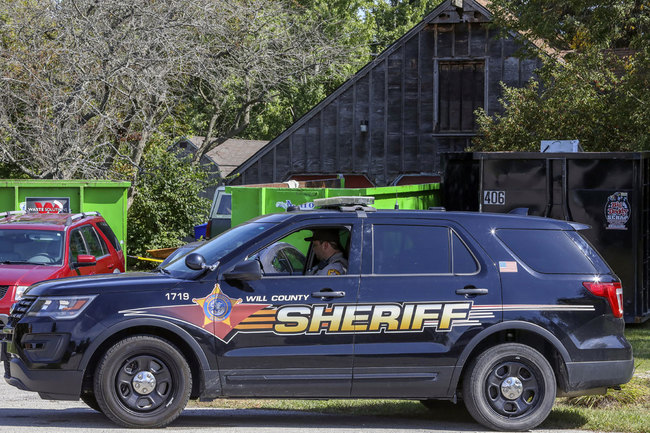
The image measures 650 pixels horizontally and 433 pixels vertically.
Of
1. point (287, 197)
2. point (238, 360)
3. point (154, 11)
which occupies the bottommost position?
point (238, 360)

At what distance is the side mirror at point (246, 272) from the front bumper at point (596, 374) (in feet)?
8.44

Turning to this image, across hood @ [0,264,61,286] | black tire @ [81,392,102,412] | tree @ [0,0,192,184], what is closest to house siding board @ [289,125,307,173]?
tree @ [0,0,192,184]

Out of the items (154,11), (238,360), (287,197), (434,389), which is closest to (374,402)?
(434,389)

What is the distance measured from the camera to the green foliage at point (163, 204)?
80.5ft

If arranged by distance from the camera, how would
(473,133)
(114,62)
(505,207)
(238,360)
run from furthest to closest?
(473,133) → (114,62) → (505,207) → (238,360)

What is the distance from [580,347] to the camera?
711 cm

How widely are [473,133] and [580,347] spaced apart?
2123cm

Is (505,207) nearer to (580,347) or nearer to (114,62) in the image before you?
(580,347)

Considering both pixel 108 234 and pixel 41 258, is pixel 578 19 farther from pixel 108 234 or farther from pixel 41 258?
pixel 41 258

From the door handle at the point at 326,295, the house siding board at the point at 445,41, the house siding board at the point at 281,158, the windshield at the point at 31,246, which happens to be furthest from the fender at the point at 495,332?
the house siding board at the point at 281,158

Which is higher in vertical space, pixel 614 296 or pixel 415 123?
pixel 415 123

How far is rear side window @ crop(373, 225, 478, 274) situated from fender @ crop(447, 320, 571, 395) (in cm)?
50

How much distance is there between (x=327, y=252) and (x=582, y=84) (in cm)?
1561

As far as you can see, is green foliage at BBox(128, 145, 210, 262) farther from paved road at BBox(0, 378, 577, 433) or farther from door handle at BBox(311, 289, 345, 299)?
door handle at BBox(311, 289, 345, 299)
